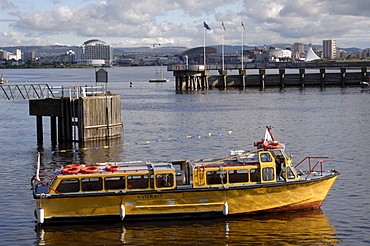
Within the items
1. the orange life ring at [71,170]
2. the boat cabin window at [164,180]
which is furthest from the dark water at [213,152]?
the orange life ring at [71,170]

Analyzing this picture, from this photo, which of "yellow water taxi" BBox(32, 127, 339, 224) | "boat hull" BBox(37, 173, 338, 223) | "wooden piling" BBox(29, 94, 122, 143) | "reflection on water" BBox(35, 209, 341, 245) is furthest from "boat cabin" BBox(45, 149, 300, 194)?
"wooden piling" BBox(29, 94, 122, 143)

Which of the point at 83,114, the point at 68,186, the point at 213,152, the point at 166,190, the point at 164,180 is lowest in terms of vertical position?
the point at 213,152

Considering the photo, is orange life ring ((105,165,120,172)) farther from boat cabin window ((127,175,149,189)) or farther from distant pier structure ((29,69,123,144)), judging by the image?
distant pier structure ((29,69,123,144))

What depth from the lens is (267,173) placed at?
87.2ft

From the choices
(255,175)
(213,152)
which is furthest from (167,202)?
(213,152)

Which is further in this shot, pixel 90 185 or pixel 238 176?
pixel 238 176

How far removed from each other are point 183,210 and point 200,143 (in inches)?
878

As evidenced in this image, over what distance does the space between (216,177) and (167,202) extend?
2.44m

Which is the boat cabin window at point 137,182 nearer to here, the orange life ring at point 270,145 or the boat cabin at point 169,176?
the boat cabin at point 169,176

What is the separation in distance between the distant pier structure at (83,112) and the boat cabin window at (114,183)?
1997cm

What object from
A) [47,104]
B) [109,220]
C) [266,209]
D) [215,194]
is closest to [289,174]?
[266,209]

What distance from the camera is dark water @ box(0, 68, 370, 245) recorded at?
2522cm

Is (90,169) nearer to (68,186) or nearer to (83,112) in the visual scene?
(68,186)

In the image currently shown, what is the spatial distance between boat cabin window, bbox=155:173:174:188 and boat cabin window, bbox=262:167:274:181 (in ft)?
13.6
